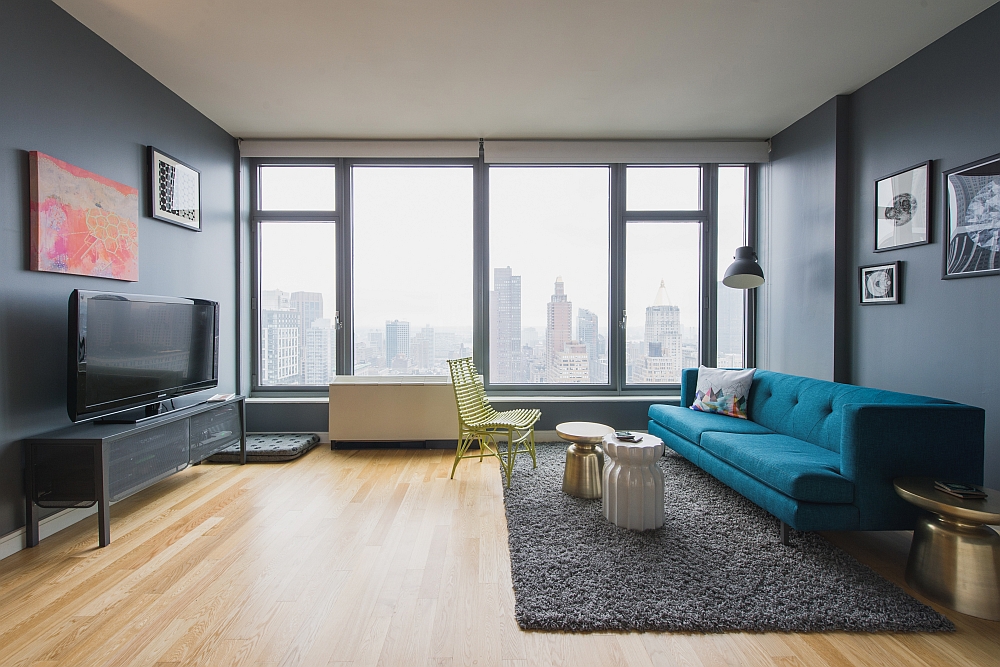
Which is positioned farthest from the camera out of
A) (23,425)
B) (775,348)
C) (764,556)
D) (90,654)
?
(775,348)

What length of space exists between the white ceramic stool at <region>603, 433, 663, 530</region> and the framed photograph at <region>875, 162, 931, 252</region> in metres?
2.31

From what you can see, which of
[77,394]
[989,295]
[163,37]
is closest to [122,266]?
[77,394]

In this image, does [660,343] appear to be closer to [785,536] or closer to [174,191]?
[785,536]

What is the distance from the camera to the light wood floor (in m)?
1.68

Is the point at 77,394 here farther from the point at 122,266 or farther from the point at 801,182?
the point at 801,182

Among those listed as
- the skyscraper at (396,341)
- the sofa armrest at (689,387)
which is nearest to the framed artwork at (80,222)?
the skyscraper at (396,341)

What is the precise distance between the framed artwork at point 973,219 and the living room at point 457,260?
0.05 metres

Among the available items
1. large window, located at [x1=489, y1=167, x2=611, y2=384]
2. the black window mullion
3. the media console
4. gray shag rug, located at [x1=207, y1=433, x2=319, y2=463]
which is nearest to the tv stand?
the media console

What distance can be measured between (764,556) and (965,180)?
253 cm

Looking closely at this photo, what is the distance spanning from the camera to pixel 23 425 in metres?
2.54

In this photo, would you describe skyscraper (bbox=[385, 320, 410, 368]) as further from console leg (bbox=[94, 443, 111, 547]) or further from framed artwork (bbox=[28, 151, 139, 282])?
console leg (bbox=[94, 443, 111, 547])

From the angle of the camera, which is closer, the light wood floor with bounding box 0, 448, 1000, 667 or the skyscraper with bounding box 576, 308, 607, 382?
the light wood floor with bounding box 0, 448, 1000, 667

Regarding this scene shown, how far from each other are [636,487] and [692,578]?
0.58 metres

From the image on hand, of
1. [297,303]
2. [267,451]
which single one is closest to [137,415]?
[267,451]
